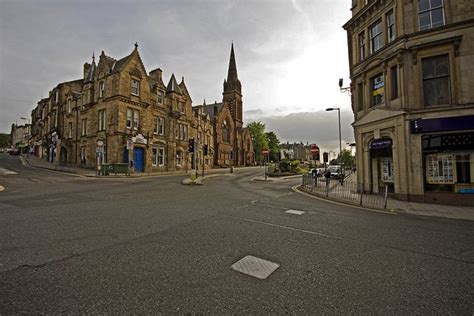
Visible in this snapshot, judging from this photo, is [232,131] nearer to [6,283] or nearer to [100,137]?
[100,137]

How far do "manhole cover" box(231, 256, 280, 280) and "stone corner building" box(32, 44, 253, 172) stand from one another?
20.8m

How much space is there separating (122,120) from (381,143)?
86.2ft

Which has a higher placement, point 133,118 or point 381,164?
point 133,118

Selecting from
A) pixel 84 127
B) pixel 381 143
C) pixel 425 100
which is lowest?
pixel 381 143

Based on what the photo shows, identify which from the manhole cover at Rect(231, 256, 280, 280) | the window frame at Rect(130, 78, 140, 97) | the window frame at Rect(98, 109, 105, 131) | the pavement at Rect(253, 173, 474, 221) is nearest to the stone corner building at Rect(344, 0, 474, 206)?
the pavement at Rect(253, 173, 474, 221)

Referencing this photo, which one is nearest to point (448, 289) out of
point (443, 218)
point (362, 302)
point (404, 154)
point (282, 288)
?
point (362, 302)

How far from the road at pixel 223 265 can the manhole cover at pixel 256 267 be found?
109 millimetres

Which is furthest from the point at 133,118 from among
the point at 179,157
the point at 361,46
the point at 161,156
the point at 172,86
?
the point at 361,46

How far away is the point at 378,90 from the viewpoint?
15.3 metres

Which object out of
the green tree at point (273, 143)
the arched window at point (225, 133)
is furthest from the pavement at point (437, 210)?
the green tree at point (273, 143)

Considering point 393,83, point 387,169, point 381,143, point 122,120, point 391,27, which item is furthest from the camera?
point 122,120

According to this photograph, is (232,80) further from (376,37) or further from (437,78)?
(437,78)

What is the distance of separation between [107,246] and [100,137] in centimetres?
2768

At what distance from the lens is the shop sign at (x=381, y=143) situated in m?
14.0
